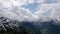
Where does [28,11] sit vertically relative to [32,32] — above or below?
above

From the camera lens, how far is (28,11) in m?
3.73

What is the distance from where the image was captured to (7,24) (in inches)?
145

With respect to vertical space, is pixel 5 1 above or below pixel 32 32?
above

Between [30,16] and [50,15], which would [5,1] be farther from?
[50,15]

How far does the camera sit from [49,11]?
3719 mm

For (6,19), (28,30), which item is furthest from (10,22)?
(28,30)

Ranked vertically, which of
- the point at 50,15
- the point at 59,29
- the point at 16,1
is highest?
the point at 16,1

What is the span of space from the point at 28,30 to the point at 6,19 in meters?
0.46

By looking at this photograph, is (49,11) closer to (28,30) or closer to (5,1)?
(28,30)

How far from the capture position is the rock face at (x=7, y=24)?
3633mm

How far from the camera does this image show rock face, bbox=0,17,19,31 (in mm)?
3633

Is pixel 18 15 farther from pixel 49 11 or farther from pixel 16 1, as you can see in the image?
pixel 49 11

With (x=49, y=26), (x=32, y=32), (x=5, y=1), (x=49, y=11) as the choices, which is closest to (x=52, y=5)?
(x=49, y=11)

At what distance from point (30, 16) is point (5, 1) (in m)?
0.55
